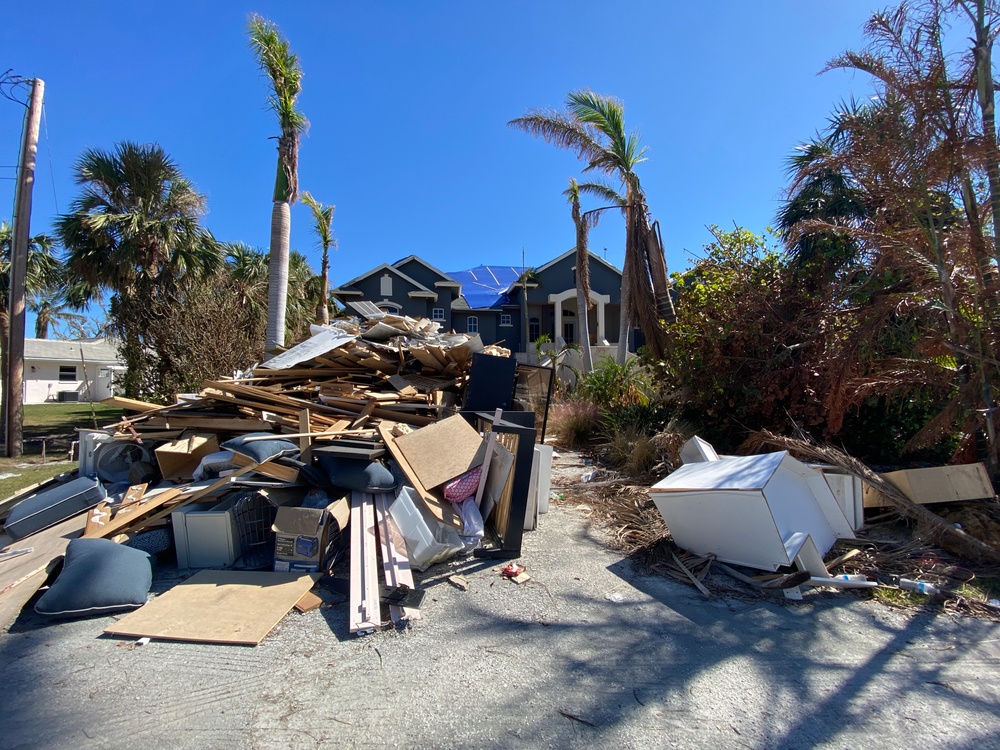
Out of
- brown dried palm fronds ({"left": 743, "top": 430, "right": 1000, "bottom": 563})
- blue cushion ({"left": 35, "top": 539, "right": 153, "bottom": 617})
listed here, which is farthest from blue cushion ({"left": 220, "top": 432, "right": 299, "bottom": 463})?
brown dried palm fronds ({"left": 743, "top": 430, "right": 1000, "bottom": 563})

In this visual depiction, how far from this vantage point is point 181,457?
5.38 metres

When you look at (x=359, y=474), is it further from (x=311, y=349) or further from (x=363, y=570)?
(x=311, y=349)

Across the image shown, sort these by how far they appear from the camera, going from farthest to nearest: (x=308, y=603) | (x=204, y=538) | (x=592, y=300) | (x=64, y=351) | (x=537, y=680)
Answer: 1. (x=64, y=351)
2. (x=592, y=300)
3. (x=204, y=538)
4. (x=308, y=603)
5. (x=537, y=680)

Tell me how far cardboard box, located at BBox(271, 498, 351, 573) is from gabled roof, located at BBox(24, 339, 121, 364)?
1188 inches

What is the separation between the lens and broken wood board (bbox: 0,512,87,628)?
3.45 m

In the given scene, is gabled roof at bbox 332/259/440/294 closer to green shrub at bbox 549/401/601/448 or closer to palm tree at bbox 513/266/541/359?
palm tree at bbox 513/266/541/359

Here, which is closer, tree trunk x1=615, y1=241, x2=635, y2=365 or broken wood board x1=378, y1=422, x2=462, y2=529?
broken wood board x1=378, y1=422, x2=462, y2=529

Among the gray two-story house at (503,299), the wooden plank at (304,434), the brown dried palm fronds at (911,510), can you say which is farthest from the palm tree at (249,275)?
the brown dried palm fronds at (911,510)

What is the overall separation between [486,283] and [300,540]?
26.6 meters

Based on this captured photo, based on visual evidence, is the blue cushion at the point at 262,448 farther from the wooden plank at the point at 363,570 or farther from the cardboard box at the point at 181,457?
the wooden plank at the point at 363,570

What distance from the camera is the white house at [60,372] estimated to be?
2972cm

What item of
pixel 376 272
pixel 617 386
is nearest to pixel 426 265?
pixel 376 272

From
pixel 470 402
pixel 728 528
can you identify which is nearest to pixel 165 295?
pixel 470 402

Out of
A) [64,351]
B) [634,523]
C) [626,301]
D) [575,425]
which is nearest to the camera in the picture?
[634,523]
